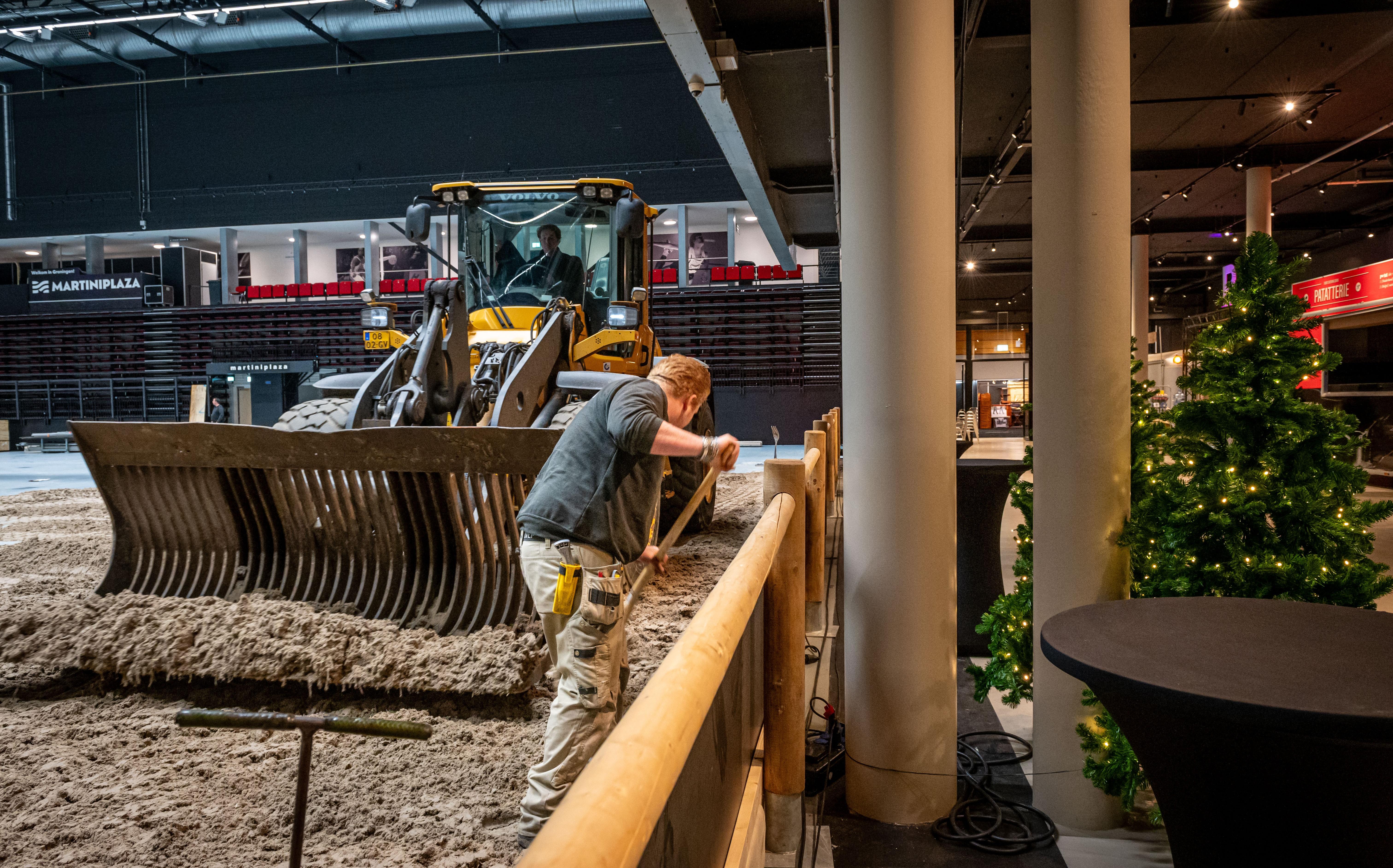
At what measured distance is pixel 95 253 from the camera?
79.3 feet

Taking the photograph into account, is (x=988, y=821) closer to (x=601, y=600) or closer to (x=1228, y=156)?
(x=601, y=600)

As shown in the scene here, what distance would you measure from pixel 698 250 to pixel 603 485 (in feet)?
74.4

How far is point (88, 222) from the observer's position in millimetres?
23719

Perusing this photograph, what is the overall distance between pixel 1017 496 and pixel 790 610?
1.25 meters

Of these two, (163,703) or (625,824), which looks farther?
(163,703)

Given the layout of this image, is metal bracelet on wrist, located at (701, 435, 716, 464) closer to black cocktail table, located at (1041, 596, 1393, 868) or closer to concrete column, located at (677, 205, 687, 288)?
black cocktail table, located at (1041, 596, 1393, 868)

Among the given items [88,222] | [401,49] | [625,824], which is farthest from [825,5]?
[88,222]

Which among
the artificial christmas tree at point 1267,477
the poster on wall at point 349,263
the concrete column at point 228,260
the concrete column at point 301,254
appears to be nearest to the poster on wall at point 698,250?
the poster on wall at point 349,263

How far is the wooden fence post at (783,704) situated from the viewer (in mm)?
2277

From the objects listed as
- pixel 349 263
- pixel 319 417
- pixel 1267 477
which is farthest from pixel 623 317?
pixel 349 263

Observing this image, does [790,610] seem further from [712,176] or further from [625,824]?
[712,176]

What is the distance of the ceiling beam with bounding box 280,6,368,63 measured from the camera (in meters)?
21.4

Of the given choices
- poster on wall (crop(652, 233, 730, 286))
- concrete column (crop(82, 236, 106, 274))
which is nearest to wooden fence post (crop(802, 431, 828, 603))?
poster on wall (crop(652, 233, 730, 286))

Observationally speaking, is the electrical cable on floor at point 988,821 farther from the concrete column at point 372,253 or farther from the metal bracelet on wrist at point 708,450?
the concrete column at point 372,253
